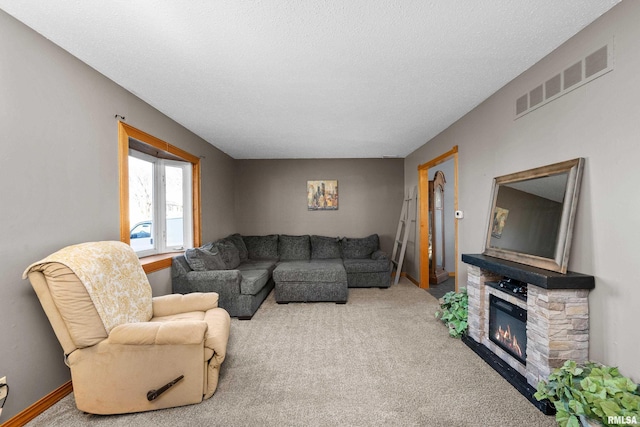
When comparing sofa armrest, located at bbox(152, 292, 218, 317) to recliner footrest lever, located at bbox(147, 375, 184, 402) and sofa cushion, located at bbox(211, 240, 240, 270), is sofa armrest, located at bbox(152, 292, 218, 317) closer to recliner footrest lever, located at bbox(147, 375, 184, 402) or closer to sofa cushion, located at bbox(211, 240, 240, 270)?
recliner footrest lever, located at bbox(147, 375, 184, 402)

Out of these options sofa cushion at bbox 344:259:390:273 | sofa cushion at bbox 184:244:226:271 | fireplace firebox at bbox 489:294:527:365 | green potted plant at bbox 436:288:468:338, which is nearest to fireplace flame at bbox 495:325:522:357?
fireplace firebox at bbox 489:294:527:365

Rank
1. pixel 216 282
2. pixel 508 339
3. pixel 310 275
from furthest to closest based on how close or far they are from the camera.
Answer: pixel 310 275 < pixel 216 282 < pixel 508 339

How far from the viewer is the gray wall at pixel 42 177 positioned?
165 cm

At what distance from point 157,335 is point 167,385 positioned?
32 cm

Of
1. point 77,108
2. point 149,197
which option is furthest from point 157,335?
point 149,197

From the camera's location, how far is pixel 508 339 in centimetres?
226

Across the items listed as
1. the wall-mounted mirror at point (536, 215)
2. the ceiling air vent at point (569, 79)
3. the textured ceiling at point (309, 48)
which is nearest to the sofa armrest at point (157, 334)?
the textured ceiling at point (309, 48)

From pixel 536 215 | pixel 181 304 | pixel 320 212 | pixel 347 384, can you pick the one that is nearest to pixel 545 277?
pixel 536 215

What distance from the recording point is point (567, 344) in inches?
70.0

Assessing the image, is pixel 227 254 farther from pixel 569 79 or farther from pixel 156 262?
pixel 569 79

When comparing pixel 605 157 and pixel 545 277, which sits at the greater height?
pixel 605 157

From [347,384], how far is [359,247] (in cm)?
339

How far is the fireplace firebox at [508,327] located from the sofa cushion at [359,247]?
2.91 m

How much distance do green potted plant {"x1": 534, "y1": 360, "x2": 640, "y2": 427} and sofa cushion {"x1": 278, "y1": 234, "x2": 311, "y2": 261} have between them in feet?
13.2
